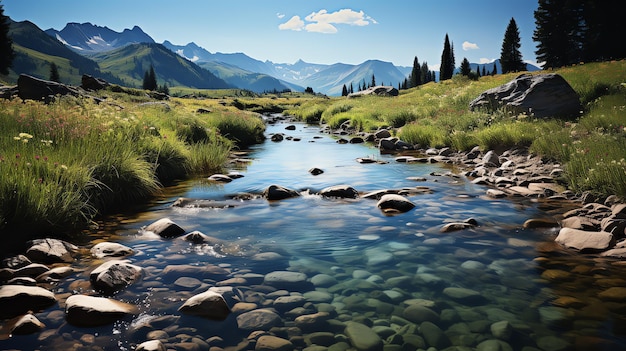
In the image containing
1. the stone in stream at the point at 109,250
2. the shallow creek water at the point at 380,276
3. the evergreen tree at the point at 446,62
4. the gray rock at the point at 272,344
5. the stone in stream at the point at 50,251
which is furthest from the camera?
the evergreen tree at the point at 446,62

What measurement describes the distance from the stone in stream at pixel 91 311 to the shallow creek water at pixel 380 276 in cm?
10

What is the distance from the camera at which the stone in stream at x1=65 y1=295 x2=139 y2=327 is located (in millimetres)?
3658

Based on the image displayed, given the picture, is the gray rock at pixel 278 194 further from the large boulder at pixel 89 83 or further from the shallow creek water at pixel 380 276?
the large boulder at pixel 89 83

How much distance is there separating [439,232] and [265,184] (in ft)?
18.2

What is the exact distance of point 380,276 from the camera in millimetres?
4895

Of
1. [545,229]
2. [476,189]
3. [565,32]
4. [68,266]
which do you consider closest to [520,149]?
[476,189]

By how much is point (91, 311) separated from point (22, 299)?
0.82 meters

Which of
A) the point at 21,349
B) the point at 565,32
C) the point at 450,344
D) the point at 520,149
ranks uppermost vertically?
the point at 565,32

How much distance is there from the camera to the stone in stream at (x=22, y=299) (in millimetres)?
3783

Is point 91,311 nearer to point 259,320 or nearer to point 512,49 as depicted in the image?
point 259,320

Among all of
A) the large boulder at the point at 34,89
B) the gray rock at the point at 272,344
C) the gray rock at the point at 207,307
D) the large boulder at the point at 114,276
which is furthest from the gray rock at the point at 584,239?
the large boulder at the point at 34,89

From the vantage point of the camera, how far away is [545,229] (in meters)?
6.60

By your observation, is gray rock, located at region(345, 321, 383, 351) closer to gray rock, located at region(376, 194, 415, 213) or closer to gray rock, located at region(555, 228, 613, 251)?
gray rock, located at region(555, 228, 613, 251)

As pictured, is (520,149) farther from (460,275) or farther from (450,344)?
(450,344)
